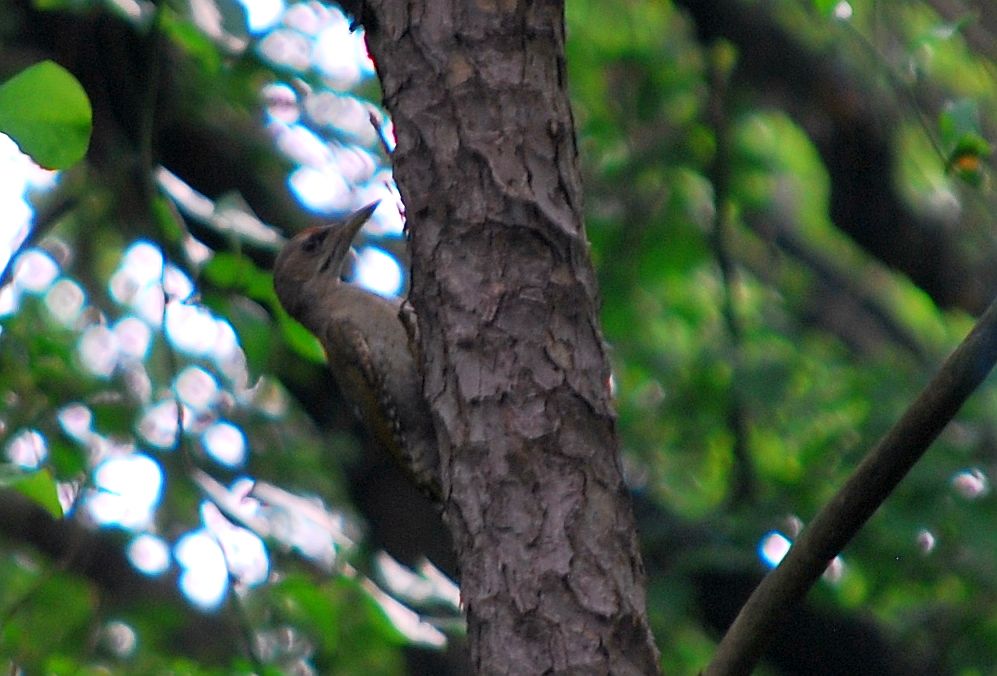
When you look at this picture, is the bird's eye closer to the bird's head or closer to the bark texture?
the bird's head

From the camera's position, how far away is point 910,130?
647cm

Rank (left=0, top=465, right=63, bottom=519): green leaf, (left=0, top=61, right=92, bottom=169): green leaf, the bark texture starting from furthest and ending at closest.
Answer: the bark texture → (left=0, top=465, right=63, bottom=519): green leaf → (left=0, top=61, right=92, bottom=169): green leaf

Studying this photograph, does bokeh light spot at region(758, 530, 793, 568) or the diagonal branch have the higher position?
the diagonal branch

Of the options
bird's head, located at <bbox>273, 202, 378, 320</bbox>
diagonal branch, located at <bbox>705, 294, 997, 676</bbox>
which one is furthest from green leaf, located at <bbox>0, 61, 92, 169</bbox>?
bird's head, located at <bbox>273, 202, 378, 320</bbox>

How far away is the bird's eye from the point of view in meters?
5.21

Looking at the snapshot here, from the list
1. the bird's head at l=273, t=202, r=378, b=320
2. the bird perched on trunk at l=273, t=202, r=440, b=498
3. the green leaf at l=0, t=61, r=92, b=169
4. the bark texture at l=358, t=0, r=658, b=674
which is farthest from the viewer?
the bird's head at l=273, t=202, r=378, b=320

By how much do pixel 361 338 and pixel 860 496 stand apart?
2.70 metres

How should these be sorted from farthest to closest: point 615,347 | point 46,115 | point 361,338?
point 615,347, point 361,338, point 46,115

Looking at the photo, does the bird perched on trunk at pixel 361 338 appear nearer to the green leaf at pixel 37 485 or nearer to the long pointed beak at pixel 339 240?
the long pointed beak at pixel 339 240

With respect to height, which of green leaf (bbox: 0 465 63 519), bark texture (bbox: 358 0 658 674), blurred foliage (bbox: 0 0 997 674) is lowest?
blurred foliage (bbox: 0 0 997 674)

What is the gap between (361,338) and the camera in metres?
4.89

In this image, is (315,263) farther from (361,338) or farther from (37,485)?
(37,485)

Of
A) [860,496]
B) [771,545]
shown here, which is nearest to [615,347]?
A: [771,545]

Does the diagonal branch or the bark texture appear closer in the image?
the diagonal branch
